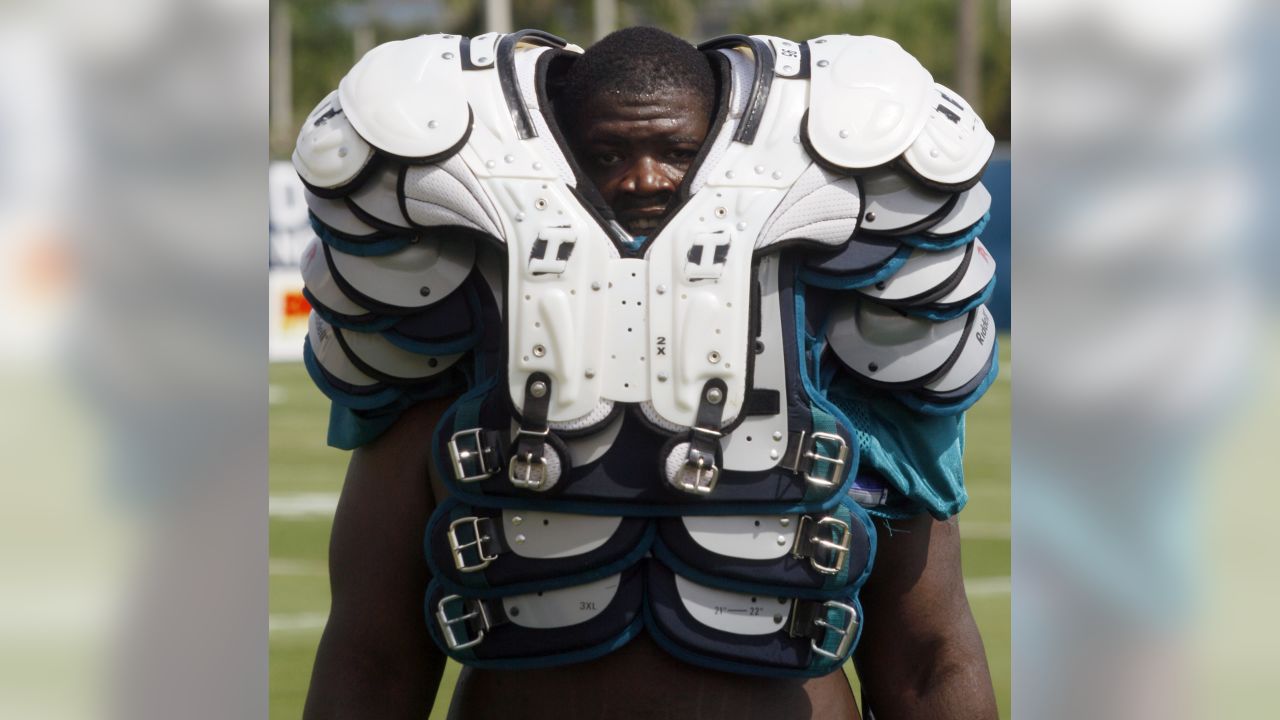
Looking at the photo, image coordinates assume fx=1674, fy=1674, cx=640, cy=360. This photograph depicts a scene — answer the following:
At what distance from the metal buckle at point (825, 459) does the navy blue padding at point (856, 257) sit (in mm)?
207

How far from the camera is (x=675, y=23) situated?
140ft

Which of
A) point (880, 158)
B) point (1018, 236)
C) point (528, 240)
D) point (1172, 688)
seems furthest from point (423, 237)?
point (1172, 688)

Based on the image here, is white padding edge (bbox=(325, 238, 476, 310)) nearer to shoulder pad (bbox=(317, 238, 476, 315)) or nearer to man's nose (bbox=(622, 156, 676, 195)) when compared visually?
shoulder pad (bbox=(317, 238, 476, 315))

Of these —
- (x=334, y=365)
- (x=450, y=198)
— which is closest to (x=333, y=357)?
(x=334, y=365)

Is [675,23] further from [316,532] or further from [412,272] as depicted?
[412,272]

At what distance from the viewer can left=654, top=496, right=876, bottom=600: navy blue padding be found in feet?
6.78

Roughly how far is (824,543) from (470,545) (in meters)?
0.44

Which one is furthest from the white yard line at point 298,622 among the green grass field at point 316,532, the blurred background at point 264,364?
the blurred background at point 264,364

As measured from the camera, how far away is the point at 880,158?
6.80 ft

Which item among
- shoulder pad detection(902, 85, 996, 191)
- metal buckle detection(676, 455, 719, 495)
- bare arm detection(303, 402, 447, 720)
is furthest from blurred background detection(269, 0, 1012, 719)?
bare arm detection(303, 402, 447, 720)

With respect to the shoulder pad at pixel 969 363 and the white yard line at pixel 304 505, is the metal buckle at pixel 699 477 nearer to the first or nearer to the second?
the shoulder pad at pixel 969 363

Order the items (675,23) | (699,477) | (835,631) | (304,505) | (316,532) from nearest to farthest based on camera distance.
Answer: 1. (699,477)
2. (835,631)
3. (316,532)
4. (304,505)
5. (675,23)

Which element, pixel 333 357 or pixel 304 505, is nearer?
pixel 333 357

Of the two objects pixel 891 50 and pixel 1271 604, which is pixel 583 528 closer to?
pixel 891 50
